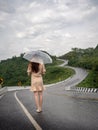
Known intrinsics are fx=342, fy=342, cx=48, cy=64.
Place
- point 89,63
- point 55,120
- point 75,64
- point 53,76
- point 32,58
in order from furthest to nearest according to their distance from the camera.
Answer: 1. point 75,64
2. point 53,76
3. point 89,63
4. point 32,58
5. point 55,120

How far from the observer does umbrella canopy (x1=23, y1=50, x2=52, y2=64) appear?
11.6 m

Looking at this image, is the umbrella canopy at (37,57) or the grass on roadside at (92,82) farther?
the grass on roadside at (92,82)

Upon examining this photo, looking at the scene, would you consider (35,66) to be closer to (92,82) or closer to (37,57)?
(37,57)

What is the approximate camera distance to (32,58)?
11.6 m

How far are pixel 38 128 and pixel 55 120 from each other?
143 centimetres

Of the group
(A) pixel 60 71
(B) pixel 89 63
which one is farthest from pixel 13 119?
(A) pixel 60 71

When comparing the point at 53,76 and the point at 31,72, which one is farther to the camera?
the point at 53,76

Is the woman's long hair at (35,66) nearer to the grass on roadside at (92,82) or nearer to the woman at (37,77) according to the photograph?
the woman at (37,77)

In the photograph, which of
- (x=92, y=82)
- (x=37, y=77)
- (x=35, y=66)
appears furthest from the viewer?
(x=92, y=82)

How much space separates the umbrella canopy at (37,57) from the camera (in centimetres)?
1156

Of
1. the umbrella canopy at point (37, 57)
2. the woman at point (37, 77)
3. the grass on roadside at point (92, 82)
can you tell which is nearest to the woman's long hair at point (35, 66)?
the woman at point (37, 77)

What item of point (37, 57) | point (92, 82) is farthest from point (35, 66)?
point (92, 82)

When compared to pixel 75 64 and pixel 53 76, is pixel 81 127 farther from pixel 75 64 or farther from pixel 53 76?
pixel 75 64

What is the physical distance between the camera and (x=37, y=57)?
11.6 metres
